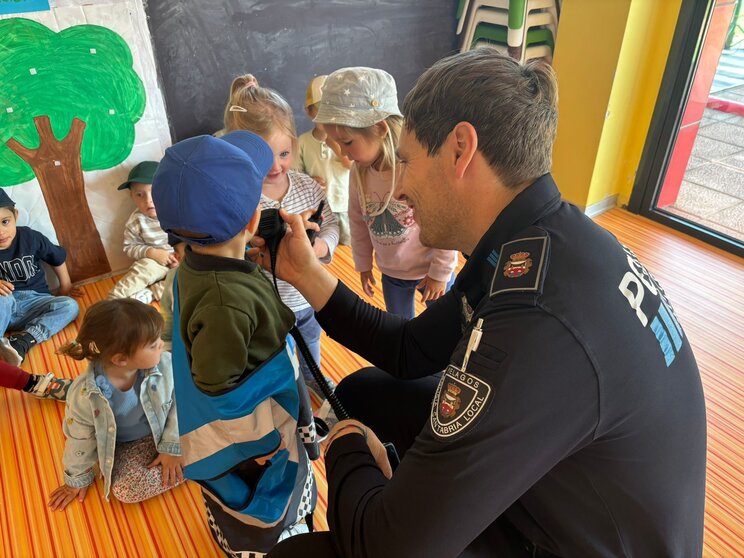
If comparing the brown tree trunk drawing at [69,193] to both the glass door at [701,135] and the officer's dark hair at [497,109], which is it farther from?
the glass door at [701,135]

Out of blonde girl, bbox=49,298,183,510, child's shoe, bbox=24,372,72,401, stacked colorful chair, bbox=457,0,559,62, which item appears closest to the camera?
blonde girl, bbox=49,298,183,510

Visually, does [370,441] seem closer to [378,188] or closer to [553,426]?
[553,426]

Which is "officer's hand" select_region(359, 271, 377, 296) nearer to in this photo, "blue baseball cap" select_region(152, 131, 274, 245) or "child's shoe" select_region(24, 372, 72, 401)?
"blue baseball cap" select_region(152, 131, 274, 245)

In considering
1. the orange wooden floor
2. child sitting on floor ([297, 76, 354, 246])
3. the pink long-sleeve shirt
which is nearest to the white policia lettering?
the pink long-sleeve shirt

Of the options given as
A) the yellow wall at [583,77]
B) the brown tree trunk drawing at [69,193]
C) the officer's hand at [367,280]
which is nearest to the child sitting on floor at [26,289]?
the brown tree trunk drawing at [69,193]

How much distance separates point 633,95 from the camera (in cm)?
294

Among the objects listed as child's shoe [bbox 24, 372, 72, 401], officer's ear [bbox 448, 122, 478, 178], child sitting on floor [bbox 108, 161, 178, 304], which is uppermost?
officer's ear [bbox 448, 122, 478, 178]

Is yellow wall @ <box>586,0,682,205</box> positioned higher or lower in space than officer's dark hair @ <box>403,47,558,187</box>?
lower

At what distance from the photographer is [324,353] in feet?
7.38

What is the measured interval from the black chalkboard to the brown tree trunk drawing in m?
0.46

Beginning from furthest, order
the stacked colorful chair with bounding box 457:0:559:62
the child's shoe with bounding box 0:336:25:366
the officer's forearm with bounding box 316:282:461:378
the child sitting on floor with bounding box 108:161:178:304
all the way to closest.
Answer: the stacked colorful chair with bounding box 457:0:559:62
the child sitting on floor with bounding box 108:161:178:304
the child's shoe with bounding box 0:336:25:366
the officer's forearm with bounding box 316:282:461:378

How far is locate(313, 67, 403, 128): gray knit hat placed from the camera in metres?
1.56

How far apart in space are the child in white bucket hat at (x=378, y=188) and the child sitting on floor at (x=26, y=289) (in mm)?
1412

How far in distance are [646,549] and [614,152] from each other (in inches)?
104
